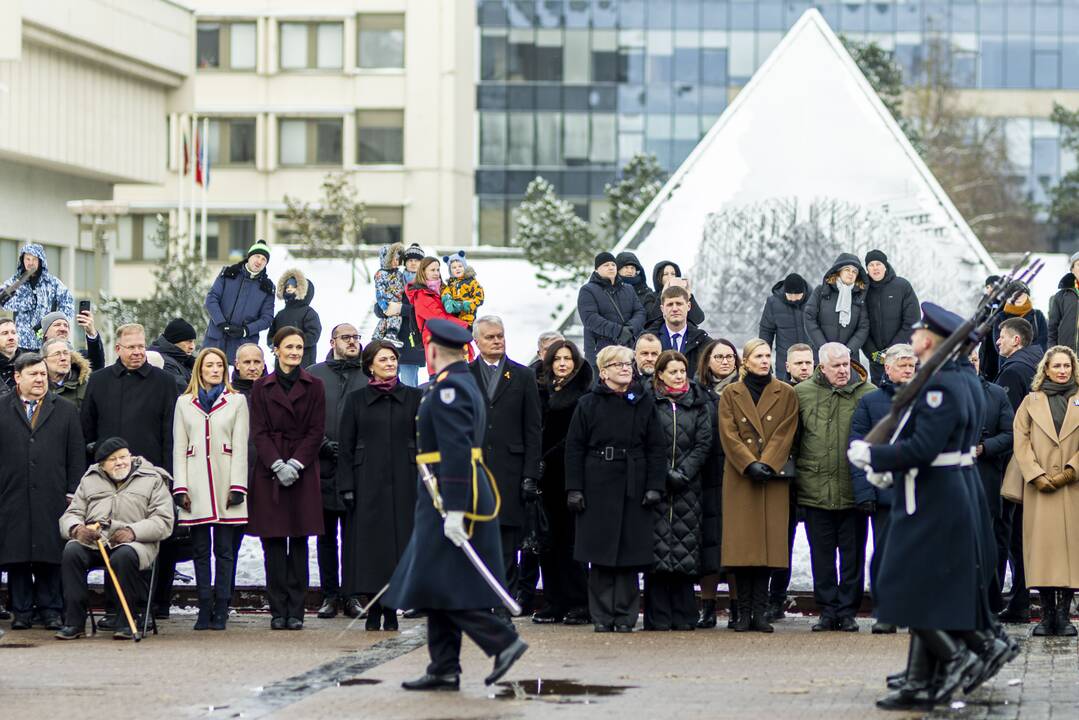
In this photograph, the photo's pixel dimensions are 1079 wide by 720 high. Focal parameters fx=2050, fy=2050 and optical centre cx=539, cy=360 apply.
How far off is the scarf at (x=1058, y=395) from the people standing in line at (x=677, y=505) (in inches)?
88.2

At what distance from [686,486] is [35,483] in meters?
4.35

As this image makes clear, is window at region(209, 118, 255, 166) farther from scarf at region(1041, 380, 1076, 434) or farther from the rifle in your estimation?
the rifle

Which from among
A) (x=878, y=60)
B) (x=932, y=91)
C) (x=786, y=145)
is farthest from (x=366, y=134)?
(x=786, y=145)

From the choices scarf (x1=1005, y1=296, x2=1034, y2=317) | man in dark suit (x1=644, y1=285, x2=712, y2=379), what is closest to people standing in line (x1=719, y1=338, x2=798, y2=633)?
man in dark suit (x1=644, y1=285, x2=712, y2=379)

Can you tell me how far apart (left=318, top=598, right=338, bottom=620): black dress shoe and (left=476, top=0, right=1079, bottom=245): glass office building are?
6734 centimetres

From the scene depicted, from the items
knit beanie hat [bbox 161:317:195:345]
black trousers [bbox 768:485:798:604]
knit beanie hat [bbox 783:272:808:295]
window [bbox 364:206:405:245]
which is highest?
window [bbox 364:206:405:245]

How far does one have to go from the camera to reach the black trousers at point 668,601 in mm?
13633

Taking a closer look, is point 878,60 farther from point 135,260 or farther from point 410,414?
point 410,414

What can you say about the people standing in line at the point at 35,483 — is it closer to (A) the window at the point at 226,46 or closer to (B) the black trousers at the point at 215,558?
(B) the black trousers at the point at 215,558

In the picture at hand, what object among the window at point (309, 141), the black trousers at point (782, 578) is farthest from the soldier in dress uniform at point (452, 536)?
the window at point (309, 141)

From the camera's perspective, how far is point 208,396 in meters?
13.8

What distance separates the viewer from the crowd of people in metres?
13.4

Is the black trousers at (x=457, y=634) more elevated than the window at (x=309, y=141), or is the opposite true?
the window at (x=309, y=141)

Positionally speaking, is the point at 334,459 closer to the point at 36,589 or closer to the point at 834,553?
the point at 36,589
